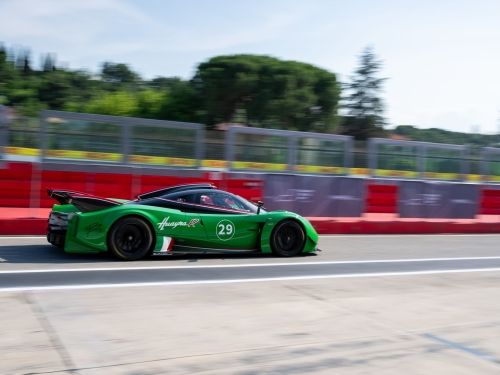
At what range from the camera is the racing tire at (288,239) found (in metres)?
10.4

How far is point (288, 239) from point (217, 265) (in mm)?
1706

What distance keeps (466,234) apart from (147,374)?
1529 centimetres

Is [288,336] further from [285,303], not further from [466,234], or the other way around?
[466,234]

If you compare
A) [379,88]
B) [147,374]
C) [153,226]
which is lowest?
[147,374]

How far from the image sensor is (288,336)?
5.59 metres

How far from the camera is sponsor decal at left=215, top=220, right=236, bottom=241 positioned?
9.77 metres

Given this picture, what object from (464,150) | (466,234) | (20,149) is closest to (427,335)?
(20,149)

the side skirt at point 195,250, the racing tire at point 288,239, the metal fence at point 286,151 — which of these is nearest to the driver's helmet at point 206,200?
the side skirt at point 195,250

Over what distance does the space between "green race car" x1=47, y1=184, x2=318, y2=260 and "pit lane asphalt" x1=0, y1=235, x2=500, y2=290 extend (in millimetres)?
234

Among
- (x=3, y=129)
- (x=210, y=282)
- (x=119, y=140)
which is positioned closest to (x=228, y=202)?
(x=210, y=282)

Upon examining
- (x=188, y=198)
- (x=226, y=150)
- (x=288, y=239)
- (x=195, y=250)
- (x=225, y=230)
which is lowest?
(x=195, y=250)

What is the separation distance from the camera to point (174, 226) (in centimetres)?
937

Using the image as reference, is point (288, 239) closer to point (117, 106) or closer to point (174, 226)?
point (174, 226)

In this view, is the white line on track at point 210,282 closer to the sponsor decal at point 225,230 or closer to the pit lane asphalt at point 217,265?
the pit lane asphalt at point 217,265
